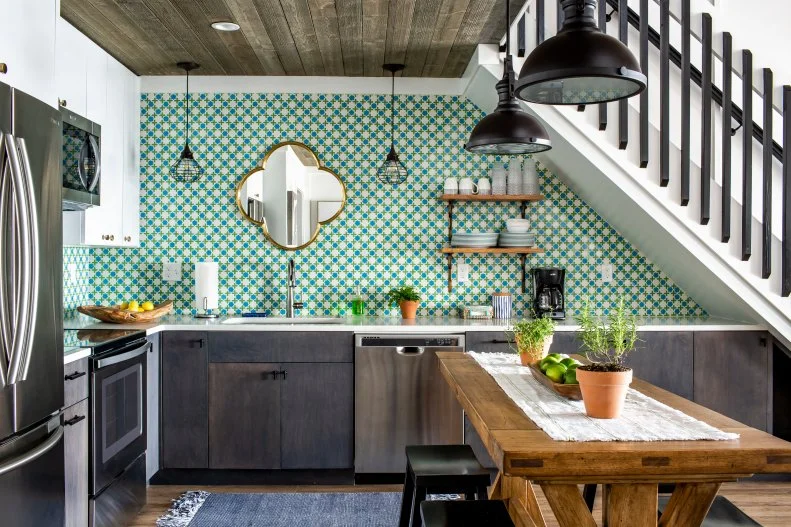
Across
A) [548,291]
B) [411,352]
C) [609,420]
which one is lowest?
[411,352]

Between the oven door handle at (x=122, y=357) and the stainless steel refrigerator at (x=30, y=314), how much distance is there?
44 cm

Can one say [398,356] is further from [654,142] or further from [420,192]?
→ [654,142]

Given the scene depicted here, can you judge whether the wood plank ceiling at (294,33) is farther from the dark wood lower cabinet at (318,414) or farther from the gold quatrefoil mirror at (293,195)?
the dark wood lower cabinet at (318,414)

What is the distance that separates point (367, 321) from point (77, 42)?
7.21 feet

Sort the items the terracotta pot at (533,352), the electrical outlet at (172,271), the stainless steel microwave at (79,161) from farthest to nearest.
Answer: the electrical outlet at (172,271), the stainless steel microwave at (79,161), the terracotta pot at (533,352)

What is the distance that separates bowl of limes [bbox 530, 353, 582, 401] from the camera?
2100 mm

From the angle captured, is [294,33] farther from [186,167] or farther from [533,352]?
[533,352]

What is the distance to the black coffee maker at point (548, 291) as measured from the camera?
447 cm

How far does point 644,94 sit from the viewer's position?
11.8 feet

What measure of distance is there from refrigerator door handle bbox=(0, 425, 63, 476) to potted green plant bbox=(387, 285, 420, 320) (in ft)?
7.41

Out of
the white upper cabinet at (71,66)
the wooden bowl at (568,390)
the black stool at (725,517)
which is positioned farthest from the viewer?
the white upper cabinet at (71,66)

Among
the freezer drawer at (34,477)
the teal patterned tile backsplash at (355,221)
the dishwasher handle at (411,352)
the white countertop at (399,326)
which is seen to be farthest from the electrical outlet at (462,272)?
the freezer drawer at (34,477)

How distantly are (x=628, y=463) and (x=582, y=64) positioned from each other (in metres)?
1.00

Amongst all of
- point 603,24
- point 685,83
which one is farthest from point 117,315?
point 685,83
